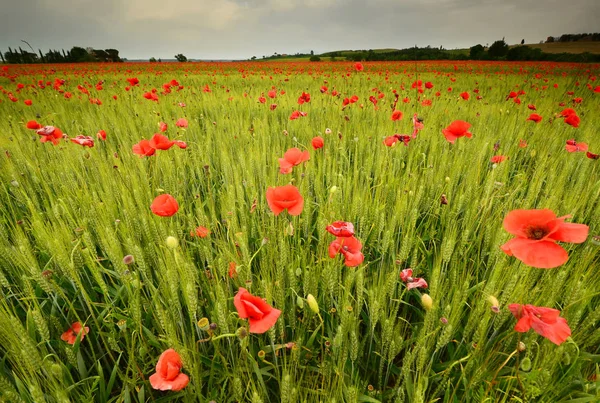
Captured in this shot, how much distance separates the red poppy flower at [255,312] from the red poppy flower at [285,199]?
308mm

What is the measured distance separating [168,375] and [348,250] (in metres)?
A: 0.56

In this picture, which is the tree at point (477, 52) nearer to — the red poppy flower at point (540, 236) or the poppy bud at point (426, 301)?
the red poppy flower at point (540, 236)

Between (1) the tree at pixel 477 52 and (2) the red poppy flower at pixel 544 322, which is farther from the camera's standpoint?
(1) the tree at pixel 477 52

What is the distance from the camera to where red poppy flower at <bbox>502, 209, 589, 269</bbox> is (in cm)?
65

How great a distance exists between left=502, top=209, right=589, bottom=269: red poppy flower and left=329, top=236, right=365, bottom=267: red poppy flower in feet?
1.21

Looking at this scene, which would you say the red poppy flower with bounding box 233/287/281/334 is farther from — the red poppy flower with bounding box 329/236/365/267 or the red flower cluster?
the red flower cluster

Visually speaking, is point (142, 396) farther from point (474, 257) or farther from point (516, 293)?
point (474, 257)

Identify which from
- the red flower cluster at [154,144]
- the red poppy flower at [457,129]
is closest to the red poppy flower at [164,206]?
the red flower cluster at [154,144]

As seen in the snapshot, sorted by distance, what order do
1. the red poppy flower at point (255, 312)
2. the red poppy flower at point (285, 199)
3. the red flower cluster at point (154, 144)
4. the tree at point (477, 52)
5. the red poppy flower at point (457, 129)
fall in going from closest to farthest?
the red poppy flower at point (255, 312) < the red poppy flower at point (285, 199) < the red flower cluster at point (154, 144) < the red poppy flower at point (457, 129) < the tree at point (477, 52)

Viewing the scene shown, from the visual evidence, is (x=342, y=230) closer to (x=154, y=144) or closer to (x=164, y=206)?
(x=164, y=206)

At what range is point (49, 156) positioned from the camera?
227 cm

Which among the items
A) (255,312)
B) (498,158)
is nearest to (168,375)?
(255,312)

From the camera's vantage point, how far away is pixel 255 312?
2.06 feet

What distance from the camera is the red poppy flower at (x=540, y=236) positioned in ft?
2.12
